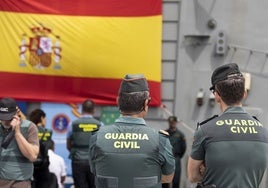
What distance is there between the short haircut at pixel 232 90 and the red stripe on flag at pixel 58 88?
7.13 m

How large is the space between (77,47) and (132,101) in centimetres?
711

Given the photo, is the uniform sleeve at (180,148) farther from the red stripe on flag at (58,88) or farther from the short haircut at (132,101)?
the short haircut at (132,101)

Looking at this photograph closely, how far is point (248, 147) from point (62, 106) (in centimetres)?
772

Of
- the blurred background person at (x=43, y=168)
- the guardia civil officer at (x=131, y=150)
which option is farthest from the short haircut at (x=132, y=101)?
the blurred background person at (x=43, y=168)

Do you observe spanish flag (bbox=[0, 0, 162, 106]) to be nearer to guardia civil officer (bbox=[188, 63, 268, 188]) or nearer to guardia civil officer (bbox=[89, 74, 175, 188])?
guardia civil officer (bbox=[89, 74, 175, 188])

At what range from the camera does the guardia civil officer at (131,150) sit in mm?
3389

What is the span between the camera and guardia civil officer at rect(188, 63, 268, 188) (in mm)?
3207

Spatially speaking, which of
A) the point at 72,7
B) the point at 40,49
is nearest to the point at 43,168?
the point at 40,49

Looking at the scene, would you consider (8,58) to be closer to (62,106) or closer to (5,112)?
(62,106)

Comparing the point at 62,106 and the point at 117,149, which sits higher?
the point at 117,149

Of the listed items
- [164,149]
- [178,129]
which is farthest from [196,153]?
[178,129]

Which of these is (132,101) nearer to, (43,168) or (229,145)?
(229,145)

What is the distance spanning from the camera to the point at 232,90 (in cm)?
327

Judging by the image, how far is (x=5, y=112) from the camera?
5.29m
